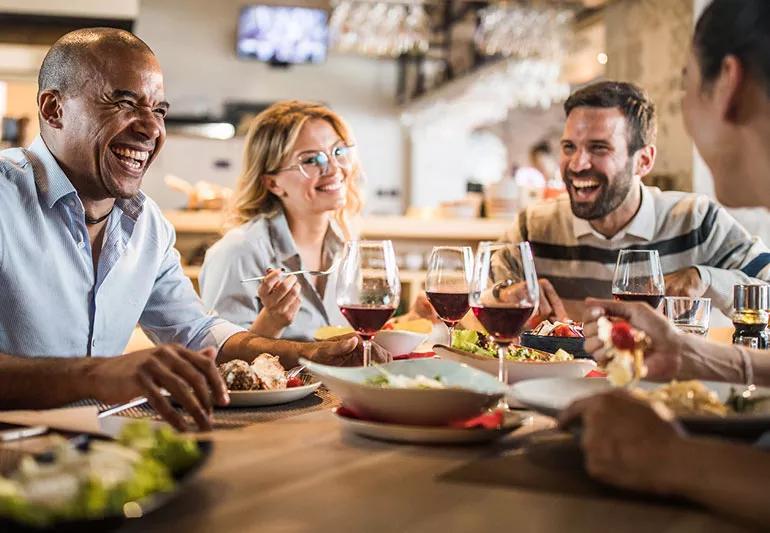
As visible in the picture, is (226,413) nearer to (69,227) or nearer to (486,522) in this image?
(486,522)

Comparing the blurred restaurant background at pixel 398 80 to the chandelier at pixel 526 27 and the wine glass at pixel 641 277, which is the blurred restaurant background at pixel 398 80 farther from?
the wine glass at pixel 641 277

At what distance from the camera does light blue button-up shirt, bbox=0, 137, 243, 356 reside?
1.99 meters

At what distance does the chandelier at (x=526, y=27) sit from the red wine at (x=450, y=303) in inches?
141

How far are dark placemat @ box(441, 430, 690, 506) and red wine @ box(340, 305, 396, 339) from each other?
1.14ft

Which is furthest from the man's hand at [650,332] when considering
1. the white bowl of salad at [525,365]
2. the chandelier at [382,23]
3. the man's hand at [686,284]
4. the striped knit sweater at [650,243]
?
the chandelier at [382,23]

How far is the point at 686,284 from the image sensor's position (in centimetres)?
259

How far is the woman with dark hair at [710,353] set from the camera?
906mm

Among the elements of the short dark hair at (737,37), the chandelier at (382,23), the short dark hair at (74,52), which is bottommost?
the short dark hair at (737,37)

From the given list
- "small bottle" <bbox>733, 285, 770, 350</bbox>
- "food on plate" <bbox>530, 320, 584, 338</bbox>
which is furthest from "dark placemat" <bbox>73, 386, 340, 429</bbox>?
"small bottle" <bbox>733, 285, 770, 350</bbox>

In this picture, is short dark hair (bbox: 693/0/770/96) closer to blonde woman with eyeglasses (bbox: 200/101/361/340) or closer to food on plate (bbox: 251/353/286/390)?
food on plate (bbox: 251/353/286/390)

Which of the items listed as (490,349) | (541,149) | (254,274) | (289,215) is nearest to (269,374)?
(490,349)

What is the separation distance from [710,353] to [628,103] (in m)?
1.90

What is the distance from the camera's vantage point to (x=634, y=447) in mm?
941

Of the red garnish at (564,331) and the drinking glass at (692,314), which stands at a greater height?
the drinking glass at (692,314)
